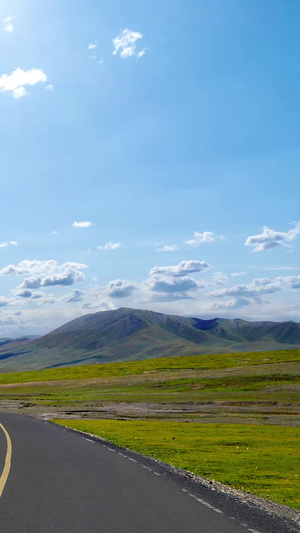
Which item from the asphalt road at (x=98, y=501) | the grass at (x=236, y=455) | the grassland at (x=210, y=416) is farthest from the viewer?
the grassland at (x=210, y=416)

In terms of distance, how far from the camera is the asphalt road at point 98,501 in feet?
38.1

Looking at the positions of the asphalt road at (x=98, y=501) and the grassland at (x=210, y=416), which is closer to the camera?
the asphalt road at (x=98, y=501)

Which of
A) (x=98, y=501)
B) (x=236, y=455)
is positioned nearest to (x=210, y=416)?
(x=236, y=455)

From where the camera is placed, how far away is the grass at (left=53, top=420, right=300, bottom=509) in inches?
752

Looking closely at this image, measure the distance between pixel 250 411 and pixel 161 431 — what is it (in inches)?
1308

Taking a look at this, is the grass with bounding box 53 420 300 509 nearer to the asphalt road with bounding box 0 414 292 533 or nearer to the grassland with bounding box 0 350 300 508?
the grassland with bounding box 0 350 300 508

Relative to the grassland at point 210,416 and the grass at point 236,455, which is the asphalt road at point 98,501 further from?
the grassland at point 210,416

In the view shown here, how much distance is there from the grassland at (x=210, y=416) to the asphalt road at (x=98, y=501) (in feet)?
11.6

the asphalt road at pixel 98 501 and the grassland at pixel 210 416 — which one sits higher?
the asphalt road at pixel 98 501

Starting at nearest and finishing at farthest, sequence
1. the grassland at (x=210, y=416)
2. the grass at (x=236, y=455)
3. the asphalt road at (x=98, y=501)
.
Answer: the asphalt road at (x=98, y=501) < the grass at (x=236, y=455) < the grassland at (x=210, y=416)

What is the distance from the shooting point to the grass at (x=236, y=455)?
19106 millimetres

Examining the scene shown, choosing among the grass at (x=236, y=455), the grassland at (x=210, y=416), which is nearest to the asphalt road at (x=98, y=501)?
the grass at (x=236, y=455)

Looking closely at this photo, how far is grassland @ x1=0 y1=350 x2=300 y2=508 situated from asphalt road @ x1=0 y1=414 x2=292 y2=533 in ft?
11.6

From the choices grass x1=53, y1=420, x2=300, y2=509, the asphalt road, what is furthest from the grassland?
the asphalt road
